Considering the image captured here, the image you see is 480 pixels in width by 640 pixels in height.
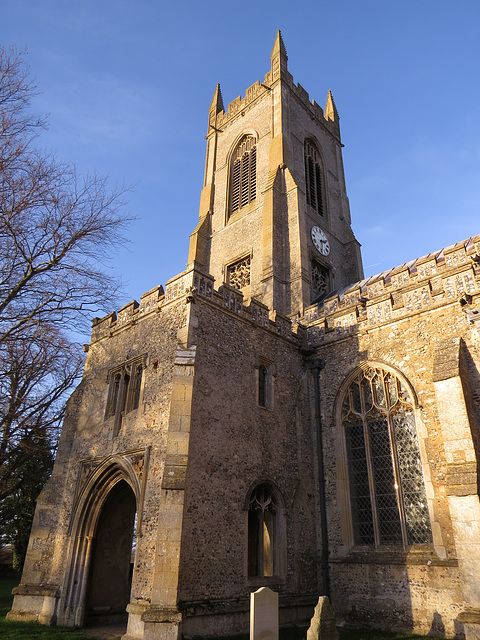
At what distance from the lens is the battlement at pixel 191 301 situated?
1231 centimetres

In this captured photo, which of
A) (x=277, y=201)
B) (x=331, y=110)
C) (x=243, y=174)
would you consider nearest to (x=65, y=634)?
(x=277, y=201)

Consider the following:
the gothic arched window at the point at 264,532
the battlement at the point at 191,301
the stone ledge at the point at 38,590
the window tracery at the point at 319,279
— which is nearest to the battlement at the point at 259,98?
the window tracery at the point at 319,279

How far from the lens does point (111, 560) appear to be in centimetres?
1308

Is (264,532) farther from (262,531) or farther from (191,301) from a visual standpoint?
(191,301)

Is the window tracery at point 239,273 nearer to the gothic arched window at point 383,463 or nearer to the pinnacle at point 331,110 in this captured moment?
the gothic arched window at point 383,463

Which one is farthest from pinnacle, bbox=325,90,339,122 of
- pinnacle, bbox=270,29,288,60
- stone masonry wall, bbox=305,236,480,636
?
stone masonry wall, bbox=305,236,480,636

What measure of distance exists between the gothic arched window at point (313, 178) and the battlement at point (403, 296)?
10.0 metres

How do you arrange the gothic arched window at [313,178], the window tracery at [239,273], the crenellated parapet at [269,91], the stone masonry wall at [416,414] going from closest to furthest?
the stone masonry wall at [416,414] → the window tracery at [239,273] → the gothic arched window at [313,178] → the crenellated parapet at [269,91]

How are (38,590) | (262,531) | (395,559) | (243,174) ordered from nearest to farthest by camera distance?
(395,559) < (262,531) < (38,590) < (243,174)

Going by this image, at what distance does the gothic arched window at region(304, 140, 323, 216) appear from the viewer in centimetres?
2478

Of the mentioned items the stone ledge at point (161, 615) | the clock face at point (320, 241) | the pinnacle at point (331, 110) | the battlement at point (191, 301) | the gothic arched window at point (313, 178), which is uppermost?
the pinnacle at point (331, 110)

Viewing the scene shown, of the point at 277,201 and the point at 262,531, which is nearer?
the point at 262,531

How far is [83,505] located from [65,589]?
2.00 metres

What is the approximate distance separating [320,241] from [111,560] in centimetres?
1613
